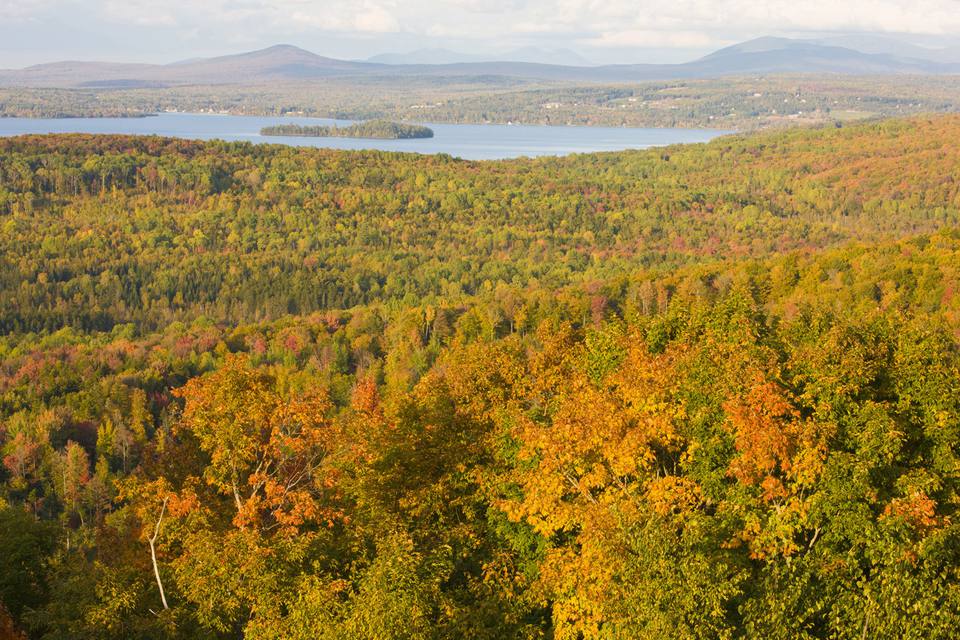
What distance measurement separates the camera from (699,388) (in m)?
16.8

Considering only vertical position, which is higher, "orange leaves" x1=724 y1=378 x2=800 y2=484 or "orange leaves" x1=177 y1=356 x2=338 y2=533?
"orange leaves" x1=724 y1=378 x2=800 y2=484

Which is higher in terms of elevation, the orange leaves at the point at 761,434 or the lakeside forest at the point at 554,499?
the orange leaves at the point at 761,434

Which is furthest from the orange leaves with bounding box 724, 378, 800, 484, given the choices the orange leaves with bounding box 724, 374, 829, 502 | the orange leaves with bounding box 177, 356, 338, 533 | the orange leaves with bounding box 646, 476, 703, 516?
the orange leaves with bounding box 177, 356, 338, 533

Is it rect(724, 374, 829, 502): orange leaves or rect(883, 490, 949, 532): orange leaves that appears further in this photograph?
rect(724, 374, 829, 502): orange leaves

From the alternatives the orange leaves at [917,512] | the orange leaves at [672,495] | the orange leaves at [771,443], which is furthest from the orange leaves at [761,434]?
the orange leaves at [917,512]

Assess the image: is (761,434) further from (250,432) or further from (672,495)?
(250,432)

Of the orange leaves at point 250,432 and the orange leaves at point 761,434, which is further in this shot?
the orange leaves at point 250,432

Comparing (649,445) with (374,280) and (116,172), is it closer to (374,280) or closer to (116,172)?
(374,280)

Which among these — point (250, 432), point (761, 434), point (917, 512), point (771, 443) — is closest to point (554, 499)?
point (761, 434)

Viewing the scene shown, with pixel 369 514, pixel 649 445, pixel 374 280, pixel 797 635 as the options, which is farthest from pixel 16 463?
pixel 374 280

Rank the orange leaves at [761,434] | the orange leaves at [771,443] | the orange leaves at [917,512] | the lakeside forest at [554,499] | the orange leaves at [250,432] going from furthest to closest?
the orange leaves at [250,432] < the orange leaves at [761,434] < the orange leaves at [771,443] < the orange leaves at [917,512] < the lakeside forest at [554,499]

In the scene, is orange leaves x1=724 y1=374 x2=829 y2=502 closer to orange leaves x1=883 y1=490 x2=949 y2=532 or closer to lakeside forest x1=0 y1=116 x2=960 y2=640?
lakeside forest x1=0 y1=116 x2=960 y2=640

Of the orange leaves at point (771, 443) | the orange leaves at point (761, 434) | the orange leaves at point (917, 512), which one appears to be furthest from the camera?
the orange leaves at point (761, 434)

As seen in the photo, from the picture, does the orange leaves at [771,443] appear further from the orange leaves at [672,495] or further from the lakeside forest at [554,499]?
the orange leaves at [672,495]
